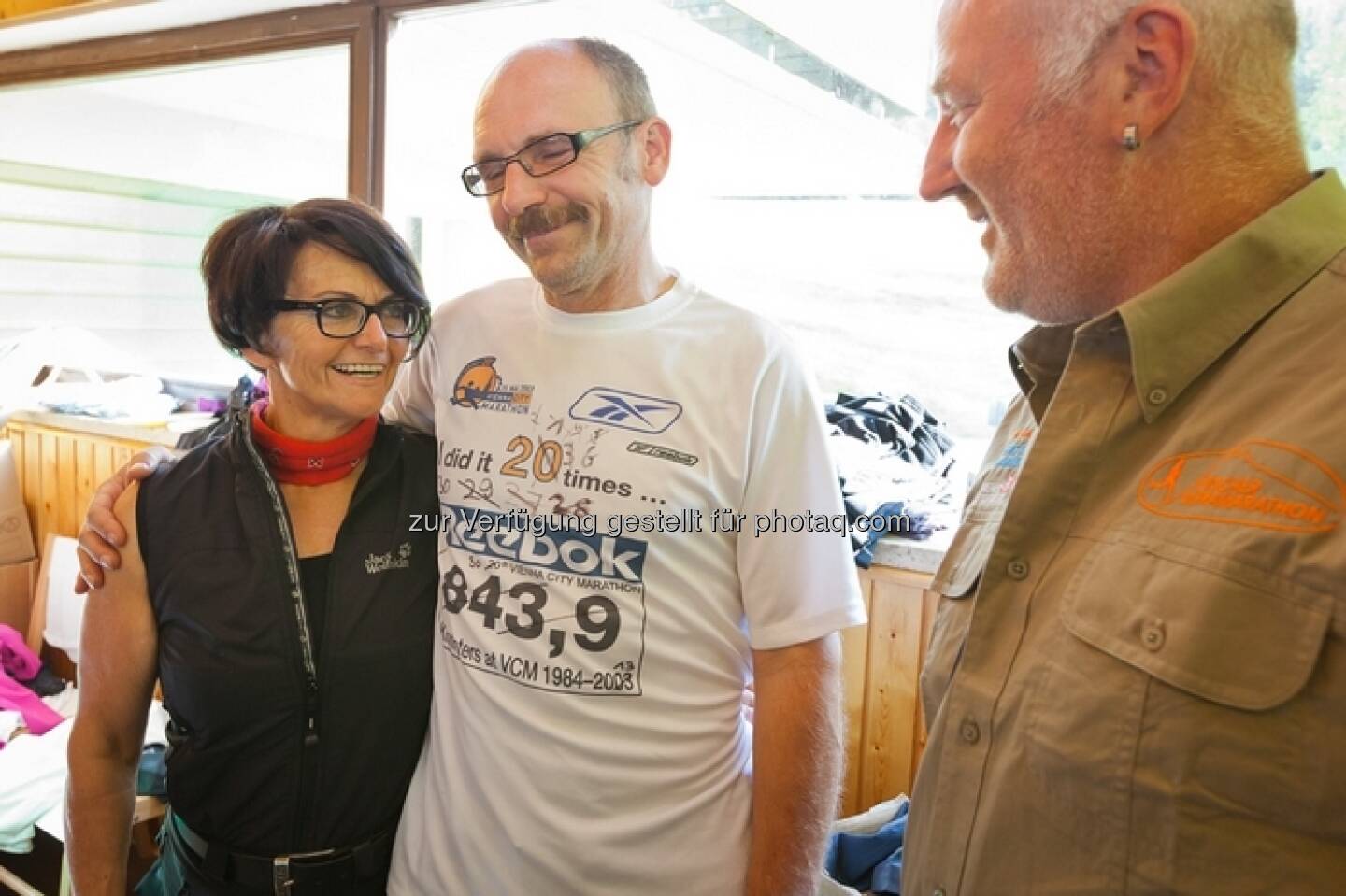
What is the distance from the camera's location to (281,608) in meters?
1.29

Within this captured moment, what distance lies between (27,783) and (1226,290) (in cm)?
308

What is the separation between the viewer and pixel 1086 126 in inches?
32.0

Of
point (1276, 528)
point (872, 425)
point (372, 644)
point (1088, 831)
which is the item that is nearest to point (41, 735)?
point (372, 644)

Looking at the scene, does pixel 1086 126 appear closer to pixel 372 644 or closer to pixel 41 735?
pixel 372 644

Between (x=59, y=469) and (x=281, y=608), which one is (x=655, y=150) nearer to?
(x=281, y=608)

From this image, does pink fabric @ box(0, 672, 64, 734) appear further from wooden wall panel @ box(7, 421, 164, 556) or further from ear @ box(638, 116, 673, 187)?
ear @ box(638, 116, 673, 187)

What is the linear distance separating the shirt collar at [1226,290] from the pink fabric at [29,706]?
338 centimetres

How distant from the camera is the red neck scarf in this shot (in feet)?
4.58

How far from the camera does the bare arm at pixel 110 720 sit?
1.33 m

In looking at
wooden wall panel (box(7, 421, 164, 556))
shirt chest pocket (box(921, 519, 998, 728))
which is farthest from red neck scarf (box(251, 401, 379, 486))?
wooden wall panel (box(7, 421, 164, 556))

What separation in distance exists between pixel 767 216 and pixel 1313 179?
1.76 meters

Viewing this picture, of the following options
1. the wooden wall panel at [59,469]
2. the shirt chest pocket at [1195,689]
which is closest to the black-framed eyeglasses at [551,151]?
the shirt chest pocket at [1195,689]

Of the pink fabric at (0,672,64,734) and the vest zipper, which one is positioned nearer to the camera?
the vest zipper

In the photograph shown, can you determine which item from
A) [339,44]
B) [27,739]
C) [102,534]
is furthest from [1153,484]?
[27,739]
